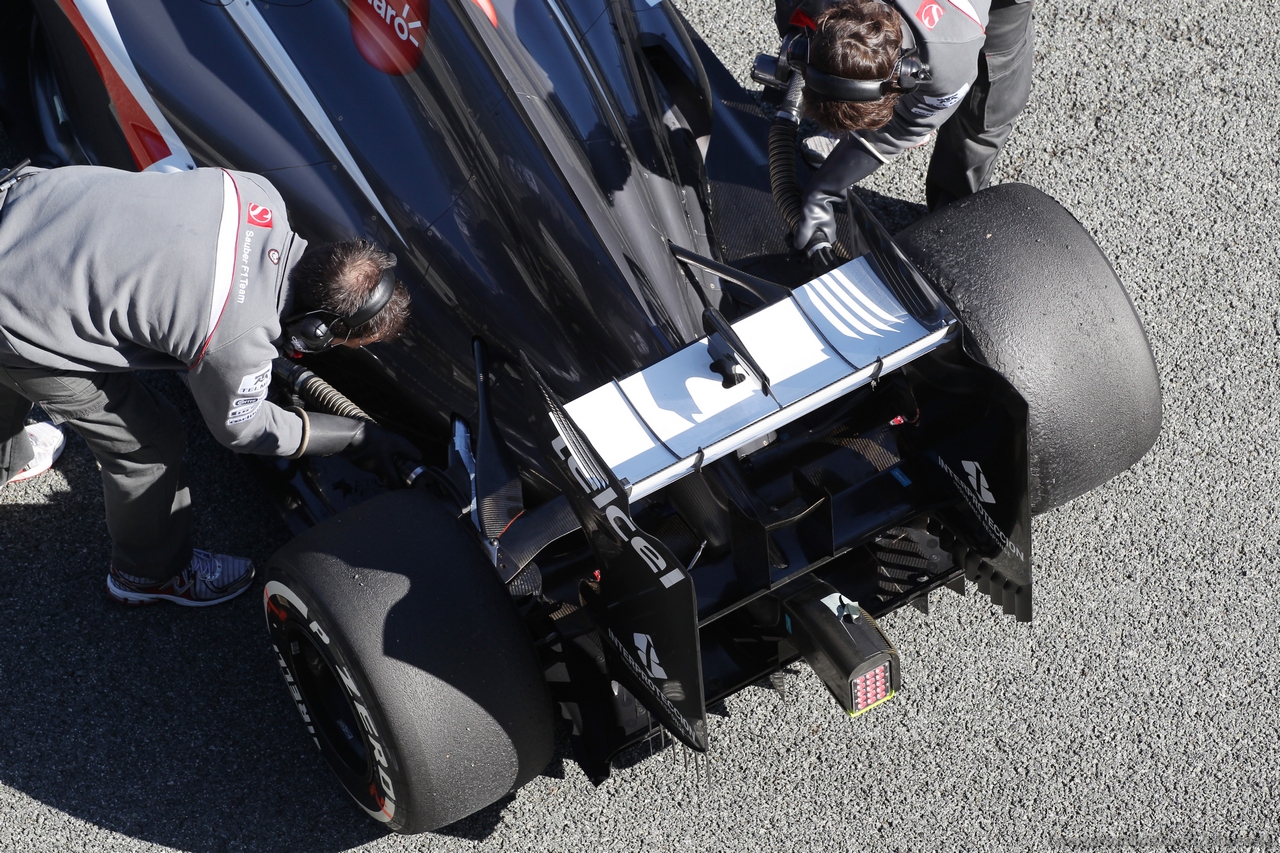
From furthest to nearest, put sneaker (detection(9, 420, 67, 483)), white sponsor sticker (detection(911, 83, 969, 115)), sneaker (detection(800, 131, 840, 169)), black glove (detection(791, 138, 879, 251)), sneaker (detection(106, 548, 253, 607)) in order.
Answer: sneaker (detection(800, 131, 840, 169)), sneaker (detection(9, 420, 67, 483)), sneaker (detection(106, 548, 253, 607)), black glove (detection(791, 138, 879, 251)), white sponsor sticker (detection(911, 83, 969, 115))

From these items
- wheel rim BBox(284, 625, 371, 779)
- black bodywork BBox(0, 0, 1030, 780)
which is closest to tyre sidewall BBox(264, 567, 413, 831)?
wheel rim BBox(284, 625, 371, 779)

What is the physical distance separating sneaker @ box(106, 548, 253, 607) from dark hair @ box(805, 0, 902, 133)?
208 centimetres

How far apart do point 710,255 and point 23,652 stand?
7.46ft

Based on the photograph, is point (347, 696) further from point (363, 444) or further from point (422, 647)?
point (363, 444)

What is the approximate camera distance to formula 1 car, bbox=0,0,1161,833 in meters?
2.34

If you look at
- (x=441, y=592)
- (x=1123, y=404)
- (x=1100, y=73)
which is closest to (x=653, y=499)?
(x=441, y=592)

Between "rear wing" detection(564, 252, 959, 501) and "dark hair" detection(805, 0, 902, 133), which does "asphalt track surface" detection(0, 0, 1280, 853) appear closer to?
"rear wing" detection(564, 252, 959, 501)

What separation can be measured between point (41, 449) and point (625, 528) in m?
2.24

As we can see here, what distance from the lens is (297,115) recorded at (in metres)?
3.00

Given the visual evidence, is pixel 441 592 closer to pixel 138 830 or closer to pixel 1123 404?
pixel 138 830

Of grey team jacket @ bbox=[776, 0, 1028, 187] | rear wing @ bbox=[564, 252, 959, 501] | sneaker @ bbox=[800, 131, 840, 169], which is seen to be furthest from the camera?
sneaker @ bbox=[800, 131, 840, 169]

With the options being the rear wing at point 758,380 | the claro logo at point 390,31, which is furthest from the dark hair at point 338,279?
the claro logo at point 390,31

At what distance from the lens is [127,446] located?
2830mm

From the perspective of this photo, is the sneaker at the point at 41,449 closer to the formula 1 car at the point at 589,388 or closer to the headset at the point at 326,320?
the formula 1 car at the point at 589,388
